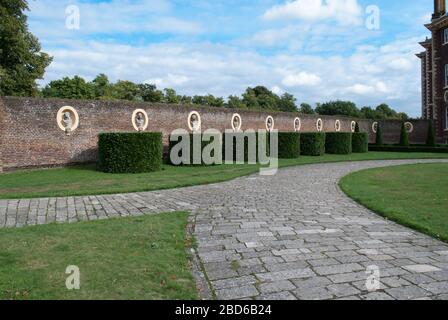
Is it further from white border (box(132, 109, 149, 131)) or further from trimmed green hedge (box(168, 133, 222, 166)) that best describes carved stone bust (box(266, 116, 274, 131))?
white border (box(132, 109, 149, 131))

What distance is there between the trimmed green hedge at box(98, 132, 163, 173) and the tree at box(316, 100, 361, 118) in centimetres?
5430

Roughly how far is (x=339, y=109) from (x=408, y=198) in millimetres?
60183

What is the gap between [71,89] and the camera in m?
39.6

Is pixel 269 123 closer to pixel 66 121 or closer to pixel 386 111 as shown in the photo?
pixel 66 121

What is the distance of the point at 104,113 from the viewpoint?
17.7 metres

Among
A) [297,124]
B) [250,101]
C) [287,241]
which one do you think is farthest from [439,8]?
[287,241]

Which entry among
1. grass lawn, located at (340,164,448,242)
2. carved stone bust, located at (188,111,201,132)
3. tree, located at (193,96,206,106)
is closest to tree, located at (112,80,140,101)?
tree, located at (193,96,206,106)

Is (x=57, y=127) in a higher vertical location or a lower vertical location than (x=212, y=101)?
lower

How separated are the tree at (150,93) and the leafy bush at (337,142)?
988 inches

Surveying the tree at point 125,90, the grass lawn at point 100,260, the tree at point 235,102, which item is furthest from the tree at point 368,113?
the grass lawn at point 100,260

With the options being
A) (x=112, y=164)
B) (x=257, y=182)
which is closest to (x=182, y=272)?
(x=257, y=182)

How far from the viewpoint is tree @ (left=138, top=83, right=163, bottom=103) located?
149ft

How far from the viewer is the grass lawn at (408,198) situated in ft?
19.8

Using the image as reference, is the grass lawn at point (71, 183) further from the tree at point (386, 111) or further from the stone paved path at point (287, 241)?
the tree at point (386, 111)
